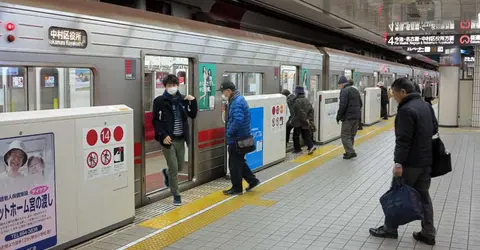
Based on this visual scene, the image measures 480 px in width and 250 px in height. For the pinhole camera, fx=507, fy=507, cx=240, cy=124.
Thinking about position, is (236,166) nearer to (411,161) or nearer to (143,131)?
(143,131)

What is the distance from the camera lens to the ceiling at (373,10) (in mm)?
10836

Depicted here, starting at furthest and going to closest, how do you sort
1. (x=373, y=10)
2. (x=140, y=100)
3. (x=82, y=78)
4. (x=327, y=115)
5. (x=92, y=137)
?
(x=327, y=115), (x=373, y=10), (x=140, y=100), (x=82, y=78), (x=92, y=137)

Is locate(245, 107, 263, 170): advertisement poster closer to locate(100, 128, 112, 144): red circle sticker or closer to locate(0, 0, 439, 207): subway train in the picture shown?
locate(0, 0, 439, 207): subway train

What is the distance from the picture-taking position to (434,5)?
35.8 ft

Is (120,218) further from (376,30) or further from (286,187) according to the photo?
(376,30)

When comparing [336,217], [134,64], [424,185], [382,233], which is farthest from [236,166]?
[424,185]

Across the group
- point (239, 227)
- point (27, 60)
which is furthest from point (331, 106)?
point (27, 60)

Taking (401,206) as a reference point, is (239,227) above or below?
below

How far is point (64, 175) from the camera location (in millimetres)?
4574

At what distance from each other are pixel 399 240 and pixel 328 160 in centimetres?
474

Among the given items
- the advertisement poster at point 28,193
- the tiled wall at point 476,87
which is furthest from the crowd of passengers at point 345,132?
the tiled wall at point 476,87

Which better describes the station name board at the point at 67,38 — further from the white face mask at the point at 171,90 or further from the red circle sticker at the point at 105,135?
the white face mask at the point at 171,90

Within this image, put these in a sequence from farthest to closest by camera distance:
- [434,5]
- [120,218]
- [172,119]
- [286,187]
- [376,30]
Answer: [376,30], [434,5], [286,187], [172,119], [120,218]

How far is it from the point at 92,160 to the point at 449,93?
13263 mm
